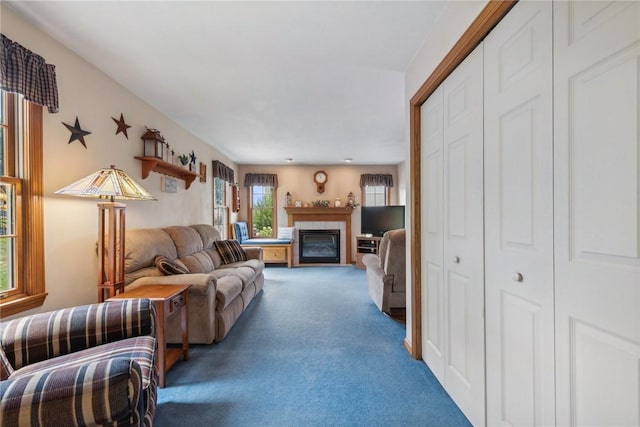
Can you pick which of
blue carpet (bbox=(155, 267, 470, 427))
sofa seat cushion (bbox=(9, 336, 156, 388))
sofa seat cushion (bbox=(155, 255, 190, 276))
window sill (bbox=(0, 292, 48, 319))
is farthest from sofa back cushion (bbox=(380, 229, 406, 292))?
window sill (bbox=(0, 292, 48, 319))

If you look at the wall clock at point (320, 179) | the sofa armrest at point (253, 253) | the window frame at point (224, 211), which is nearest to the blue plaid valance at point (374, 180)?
the wall clock at point (320, 179)

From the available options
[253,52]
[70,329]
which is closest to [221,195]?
[253,52]

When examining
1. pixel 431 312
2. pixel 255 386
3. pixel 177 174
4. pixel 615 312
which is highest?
pixel 177 174

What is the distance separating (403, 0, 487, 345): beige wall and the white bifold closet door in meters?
0.17

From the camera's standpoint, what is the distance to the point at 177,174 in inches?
152

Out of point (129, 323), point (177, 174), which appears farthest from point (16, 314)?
point (177, 174)

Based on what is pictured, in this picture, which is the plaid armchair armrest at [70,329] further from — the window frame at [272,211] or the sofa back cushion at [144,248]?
the window frame at [272,211]

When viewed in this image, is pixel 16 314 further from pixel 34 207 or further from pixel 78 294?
pixel 34 207

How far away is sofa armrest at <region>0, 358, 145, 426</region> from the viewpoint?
0.79m

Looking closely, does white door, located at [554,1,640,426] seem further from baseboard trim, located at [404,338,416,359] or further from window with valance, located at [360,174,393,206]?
window with valance, located at [360,174,393,206]

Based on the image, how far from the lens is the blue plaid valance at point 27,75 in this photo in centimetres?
158

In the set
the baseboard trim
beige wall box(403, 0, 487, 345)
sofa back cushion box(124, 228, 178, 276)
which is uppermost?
beige wall box(403, 0, 487, 345)

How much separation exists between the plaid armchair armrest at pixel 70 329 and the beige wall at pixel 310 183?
Result: 536cm

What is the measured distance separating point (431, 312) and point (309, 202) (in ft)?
17.0
